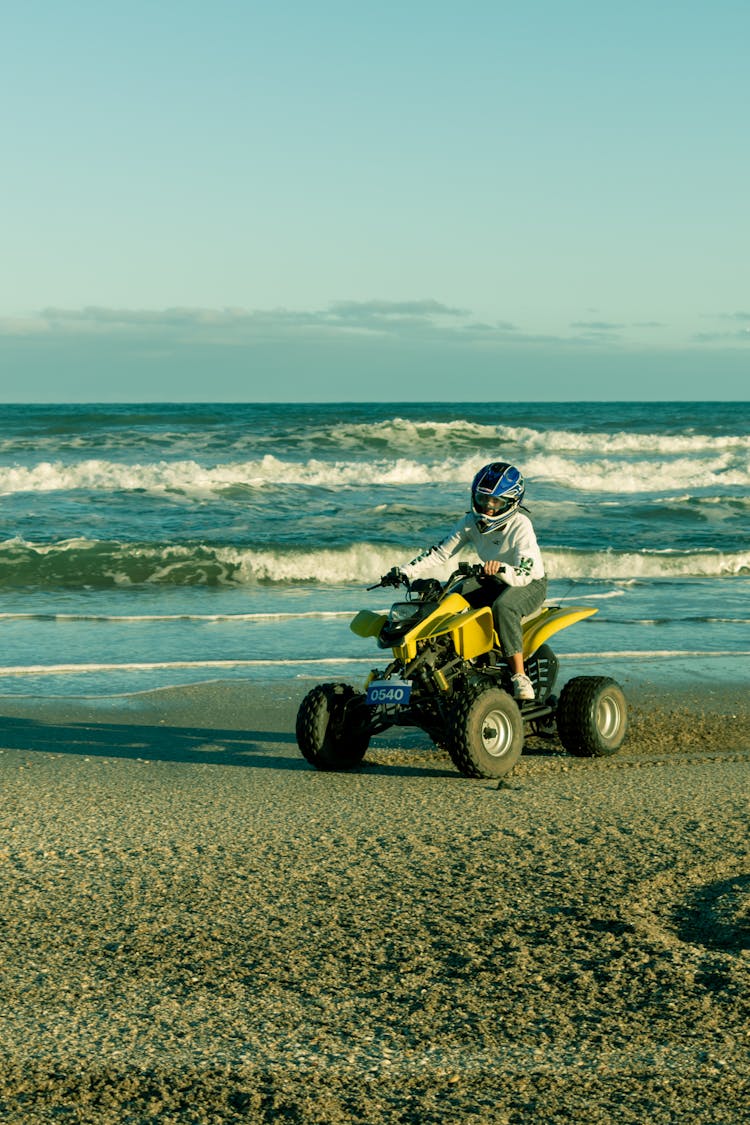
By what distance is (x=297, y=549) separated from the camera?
838 inches

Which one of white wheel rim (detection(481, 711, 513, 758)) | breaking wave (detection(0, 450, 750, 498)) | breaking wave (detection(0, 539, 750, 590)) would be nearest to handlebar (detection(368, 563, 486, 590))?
white wheel rim (detection(481, 711, 513, 758))

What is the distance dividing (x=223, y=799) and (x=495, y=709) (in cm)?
166

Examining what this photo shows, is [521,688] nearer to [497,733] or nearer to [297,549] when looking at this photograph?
[497,733]

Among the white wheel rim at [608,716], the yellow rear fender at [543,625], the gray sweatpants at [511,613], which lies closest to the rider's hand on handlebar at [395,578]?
the gray sweatpants at [511,613]

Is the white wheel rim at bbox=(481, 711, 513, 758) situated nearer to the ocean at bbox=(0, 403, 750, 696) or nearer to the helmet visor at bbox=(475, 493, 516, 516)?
the helmet visor at bbox=(475, 493, 516, 516)

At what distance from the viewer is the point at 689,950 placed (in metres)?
4.76

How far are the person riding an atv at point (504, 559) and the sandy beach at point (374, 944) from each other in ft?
2.74

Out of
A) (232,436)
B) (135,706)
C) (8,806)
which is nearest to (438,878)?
(8,806)

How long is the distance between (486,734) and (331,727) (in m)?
0.94

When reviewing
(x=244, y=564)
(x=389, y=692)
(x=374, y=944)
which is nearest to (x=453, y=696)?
(x=389, y=692)

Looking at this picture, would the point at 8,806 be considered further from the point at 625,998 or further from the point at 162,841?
the point at 625,998

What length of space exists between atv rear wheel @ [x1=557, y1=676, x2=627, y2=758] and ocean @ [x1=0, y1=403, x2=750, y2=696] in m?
3.22

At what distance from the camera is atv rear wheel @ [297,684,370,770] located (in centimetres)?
820

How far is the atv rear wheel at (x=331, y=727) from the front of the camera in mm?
8203
